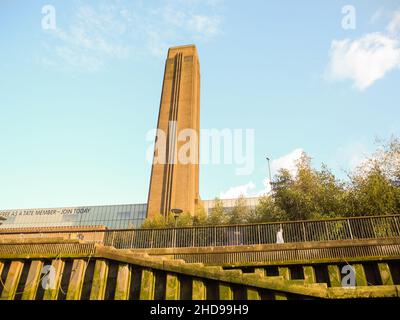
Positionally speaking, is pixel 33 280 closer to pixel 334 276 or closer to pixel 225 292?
pixel 225 292

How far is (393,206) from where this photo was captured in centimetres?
2380

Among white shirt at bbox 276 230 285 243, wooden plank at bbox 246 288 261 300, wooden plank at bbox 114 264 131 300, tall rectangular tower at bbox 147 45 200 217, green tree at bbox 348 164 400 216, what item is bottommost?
wooden plank at bbox 246 288 261 300

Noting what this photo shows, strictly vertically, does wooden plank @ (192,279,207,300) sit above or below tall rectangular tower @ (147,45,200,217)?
below

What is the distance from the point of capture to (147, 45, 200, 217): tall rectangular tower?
2008 inches

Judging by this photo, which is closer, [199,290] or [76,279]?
[199,290]

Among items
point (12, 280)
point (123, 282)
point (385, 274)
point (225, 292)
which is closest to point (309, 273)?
point (385, 274)

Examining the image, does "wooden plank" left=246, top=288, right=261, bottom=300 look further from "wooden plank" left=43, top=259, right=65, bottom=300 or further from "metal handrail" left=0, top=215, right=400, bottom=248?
"wooden plank" left=43, top=259, right=65, bottom=300

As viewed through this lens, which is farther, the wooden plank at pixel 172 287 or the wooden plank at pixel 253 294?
the wooden plank at pixel 172 287

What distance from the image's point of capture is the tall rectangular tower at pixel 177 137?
51.0m

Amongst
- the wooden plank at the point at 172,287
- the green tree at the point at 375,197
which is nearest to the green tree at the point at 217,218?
the green tree at the point at 375,197

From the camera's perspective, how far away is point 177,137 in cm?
5541

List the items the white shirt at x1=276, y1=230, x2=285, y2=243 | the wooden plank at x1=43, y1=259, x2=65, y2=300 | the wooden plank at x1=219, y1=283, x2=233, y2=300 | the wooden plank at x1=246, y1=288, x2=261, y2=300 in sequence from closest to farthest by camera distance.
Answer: the wooden plank at x1=246, y1=288, x2=261, y2=300 < the wooden plank at x1=219, y1=283, x2=233, y2=300 < the wooden plank at x1=43, y1=259, x2=65, y2=300 < the white shirt at x1=276, y1=230, x2=285, y2=243

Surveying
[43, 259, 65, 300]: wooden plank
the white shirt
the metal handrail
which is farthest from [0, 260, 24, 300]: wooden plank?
the white shirt

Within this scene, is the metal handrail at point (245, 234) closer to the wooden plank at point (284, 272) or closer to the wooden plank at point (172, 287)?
the wooden plank at point (284, 272)
